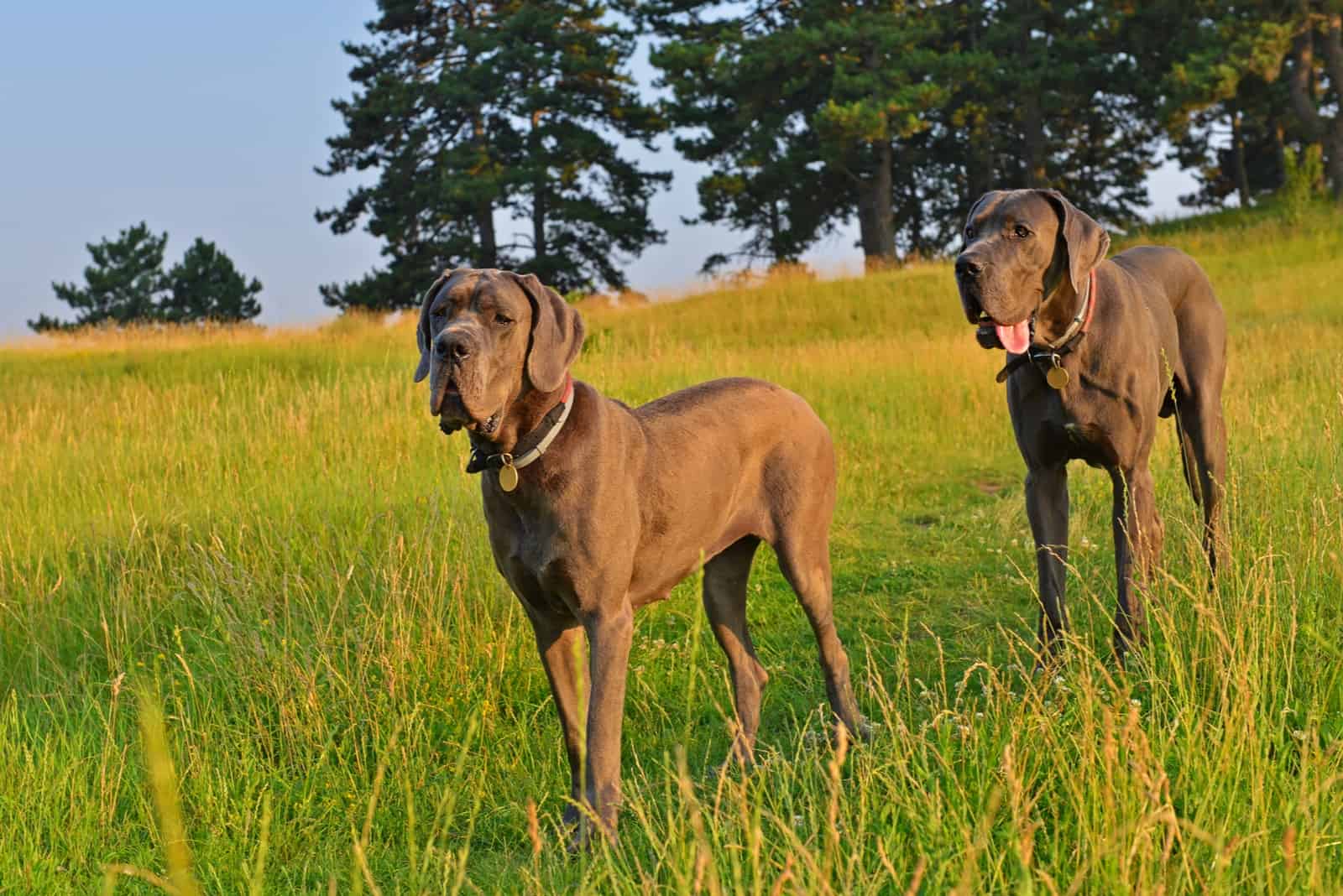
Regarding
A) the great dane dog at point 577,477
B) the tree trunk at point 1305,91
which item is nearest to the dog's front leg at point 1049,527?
the great dane dog at point 577,477

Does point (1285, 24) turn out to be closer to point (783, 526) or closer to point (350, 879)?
point (783, 526)

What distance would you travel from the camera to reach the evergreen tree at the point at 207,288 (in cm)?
4219

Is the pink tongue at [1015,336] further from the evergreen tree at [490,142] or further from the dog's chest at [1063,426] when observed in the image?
the evergreen tree at [490,142]

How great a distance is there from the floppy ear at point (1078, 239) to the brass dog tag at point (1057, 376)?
1.06 ft

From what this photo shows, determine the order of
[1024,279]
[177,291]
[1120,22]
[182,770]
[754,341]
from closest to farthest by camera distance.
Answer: [182,770] < [1024,279] < [754,341] < [1120,22] < [177,291]

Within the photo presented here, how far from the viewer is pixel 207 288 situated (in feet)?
138

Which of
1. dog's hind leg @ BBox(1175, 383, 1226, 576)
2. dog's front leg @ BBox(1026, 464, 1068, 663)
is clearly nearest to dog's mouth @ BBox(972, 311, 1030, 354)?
dog's front leg @ BBox(1026, 464, 1068, 663)

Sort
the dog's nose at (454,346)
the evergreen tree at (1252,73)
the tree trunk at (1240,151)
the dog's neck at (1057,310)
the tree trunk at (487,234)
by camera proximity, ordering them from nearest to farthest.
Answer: the dog's nose at (454,346) < the dog's neck at (1057,310) < the evergreen tree at (1252,73) < the tree trunk at (487,234) < the tree trunk at (1240,151)

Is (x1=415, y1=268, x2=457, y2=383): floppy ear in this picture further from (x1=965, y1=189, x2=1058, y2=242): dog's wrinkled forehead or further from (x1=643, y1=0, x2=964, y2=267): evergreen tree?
(x1=643, y1=0, x2=964, y2=267): evergreen tree

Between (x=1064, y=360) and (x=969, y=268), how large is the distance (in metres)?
0.71

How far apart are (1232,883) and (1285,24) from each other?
95.1 ft

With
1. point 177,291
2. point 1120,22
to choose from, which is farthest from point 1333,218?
point 177,291

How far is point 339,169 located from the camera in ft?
113

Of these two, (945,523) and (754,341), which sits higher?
(754,341)
